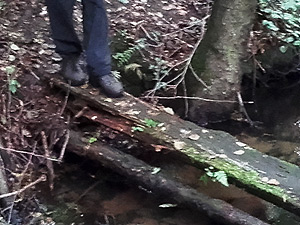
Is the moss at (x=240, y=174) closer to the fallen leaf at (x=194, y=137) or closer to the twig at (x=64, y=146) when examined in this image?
the fallen leaf at (x=194, y=137)

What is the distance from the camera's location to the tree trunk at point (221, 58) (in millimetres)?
4895

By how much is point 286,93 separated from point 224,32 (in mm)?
1281

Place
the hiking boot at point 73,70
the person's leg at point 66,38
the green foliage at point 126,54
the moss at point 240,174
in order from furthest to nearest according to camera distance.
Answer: the green foliage at point 126,54
the hiking boot at point 73,70
the person's leg at point 66,38
the moss at point 240,174

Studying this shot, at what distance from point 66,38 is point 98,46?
0.34 meters

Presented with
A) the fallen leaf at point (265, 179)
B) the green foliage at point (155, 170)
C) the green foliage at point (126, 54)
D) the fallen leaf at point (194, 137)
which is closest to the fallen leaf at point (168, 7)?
the green foliage at point (126, 54)

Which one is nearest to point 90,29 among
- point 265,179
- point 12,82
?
point 12,82

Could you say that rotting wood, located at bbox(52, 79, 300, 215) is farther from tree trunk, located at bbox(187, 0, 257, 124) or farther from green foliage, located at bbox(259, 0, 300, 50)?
green foliage, located at bbox(259, 0, 300, 50)

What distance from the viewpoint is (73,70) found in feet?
14.8

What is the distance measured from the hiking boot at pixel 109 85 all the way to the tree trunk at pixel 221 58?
3.33 feet

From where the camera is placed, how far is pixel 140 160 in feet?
13.5

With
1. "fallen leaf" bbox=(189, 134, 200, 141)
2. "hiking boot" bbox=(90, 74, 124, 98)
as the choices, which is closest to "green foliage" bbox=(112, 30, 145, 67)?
"hiking boot" bbox=(90, 74, 124, 98)

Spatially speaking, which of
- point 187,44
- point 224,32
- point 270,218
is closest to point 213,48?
point 224,32

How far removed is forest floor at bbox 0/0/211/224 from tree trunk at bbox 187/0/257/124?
27cm

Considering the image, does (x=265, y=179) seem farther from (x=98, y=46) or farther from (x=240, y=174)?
(x=98, y=46)
